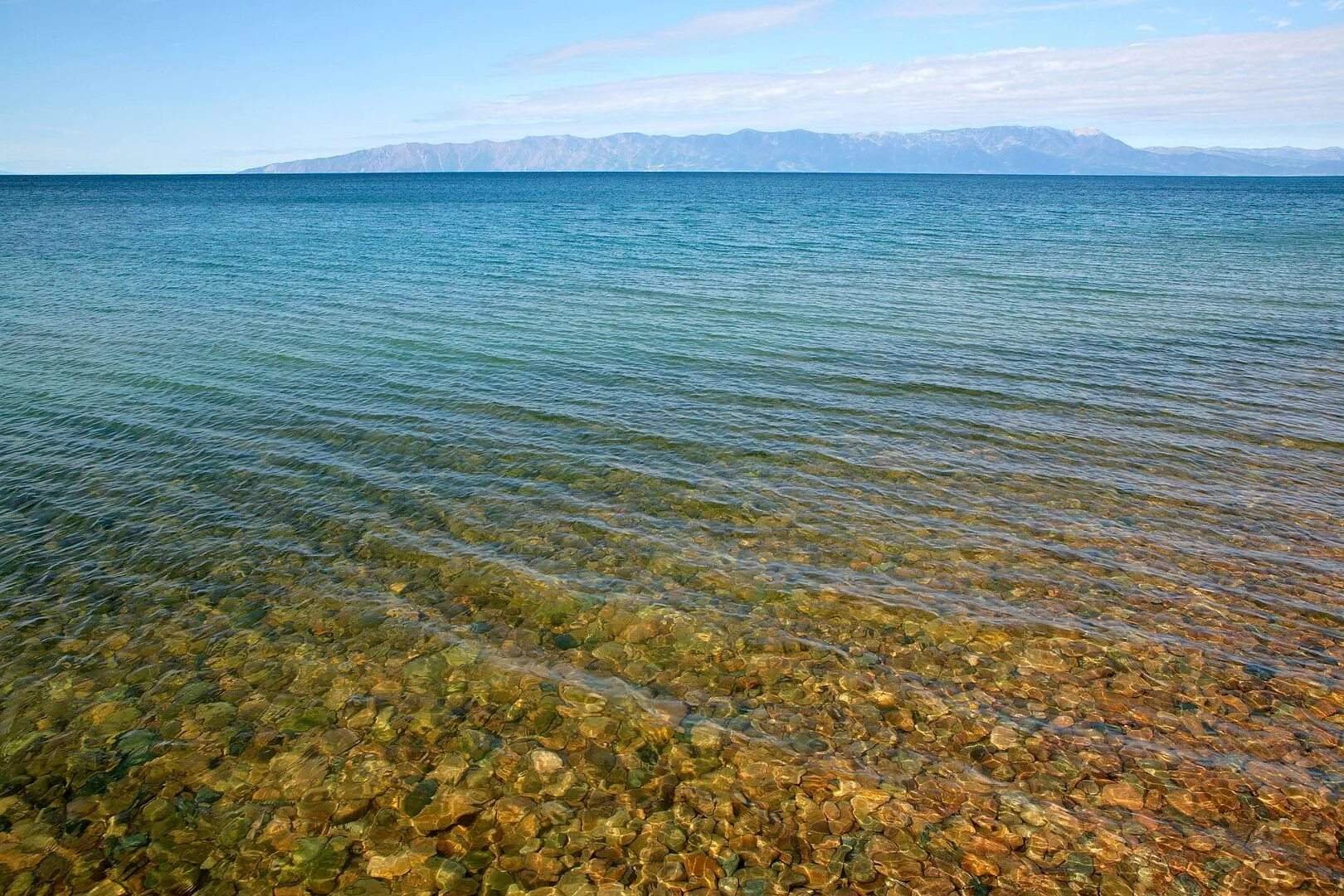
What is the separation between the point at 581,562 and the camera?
35.9ft

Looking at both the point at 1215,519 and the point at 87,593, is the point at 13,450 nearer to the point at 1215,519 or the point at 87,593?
the point at 87,593

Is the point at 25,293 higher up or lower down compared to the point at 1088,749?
higher up

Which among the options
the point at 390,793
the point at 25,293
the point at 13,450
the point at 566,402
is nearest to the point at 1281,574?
the point at 390,793

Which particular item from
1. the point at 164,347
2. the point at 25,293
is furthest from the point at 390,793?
the point at 25,293

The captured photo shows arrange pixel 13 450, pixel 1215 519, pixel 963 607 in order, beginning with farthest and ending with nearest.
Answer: pixel 13 450 < pixel 1215 519 < pixel 963 607

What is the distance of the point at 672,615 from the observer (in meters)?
9.68

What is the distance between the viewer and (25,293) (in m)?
32.1

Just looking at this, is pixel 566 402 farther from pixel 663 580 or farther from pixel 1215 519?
pixel 1215 519

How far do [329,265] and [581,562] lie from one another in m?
36.6

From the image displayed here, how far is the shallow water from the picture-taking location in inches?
258

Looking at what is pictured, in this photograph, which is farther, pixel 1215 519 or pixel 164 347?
pixel 164 347

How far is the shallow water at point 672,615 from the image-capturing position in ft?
21.5

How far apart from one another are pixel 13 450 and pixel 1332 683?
21.2 meters

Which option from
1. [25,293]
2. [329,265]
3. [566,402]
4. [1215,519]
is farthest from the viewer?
[329,265]
